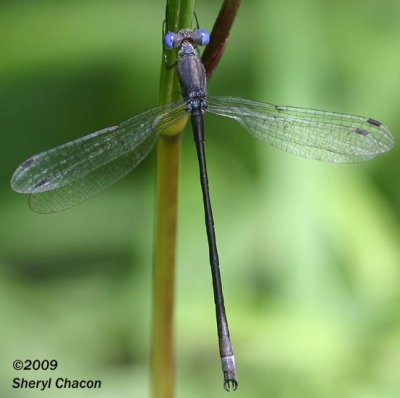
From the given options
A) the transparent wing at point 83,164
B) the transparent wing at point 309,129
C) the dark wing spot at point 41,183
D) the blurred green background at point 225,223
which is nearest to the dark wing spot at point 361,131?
the transparent wing at point 309,129

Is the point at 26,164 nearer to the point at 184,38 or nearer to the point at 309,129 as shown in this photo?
the point at 184,38

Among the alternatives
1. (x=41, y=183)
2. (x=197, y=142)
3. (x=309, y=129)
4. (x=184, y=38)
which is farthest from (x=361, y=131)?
(x=41, y=183)

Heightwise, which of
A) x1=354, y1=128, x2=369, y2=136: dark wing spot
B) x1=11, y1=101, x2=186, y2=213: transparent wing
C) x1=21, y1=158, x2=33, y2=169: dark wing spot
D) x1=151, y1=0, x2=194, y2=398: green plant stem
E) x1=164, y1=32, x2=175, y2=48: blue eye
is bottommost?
x1=151, y1=0, x2=194, y2=398: green plant stem

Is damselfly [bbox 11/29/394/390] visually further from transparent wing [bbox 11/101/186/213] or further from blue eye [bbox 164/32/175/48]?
blue eye [bbox 164/32/175/48]

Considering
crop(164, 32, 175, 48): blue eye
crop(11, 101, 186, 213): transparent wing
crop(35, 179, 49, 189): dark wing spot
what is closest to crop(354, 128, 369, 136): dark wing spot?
crop(11, 101, 186, 213): transparent wing

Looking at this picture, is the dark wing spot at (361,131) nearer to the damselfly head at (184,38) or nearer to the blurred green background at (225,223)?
the blurred green background at (225,223)

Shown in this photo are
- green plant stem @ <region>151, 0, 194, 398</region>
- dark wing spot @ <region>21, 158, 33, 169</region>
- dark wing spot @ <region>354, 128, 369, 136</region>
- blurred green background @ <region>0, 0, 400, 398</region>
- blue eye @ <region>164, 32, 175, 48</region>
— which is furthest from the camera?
blurred green background @ <region>0, 0, 400, 398</region>
